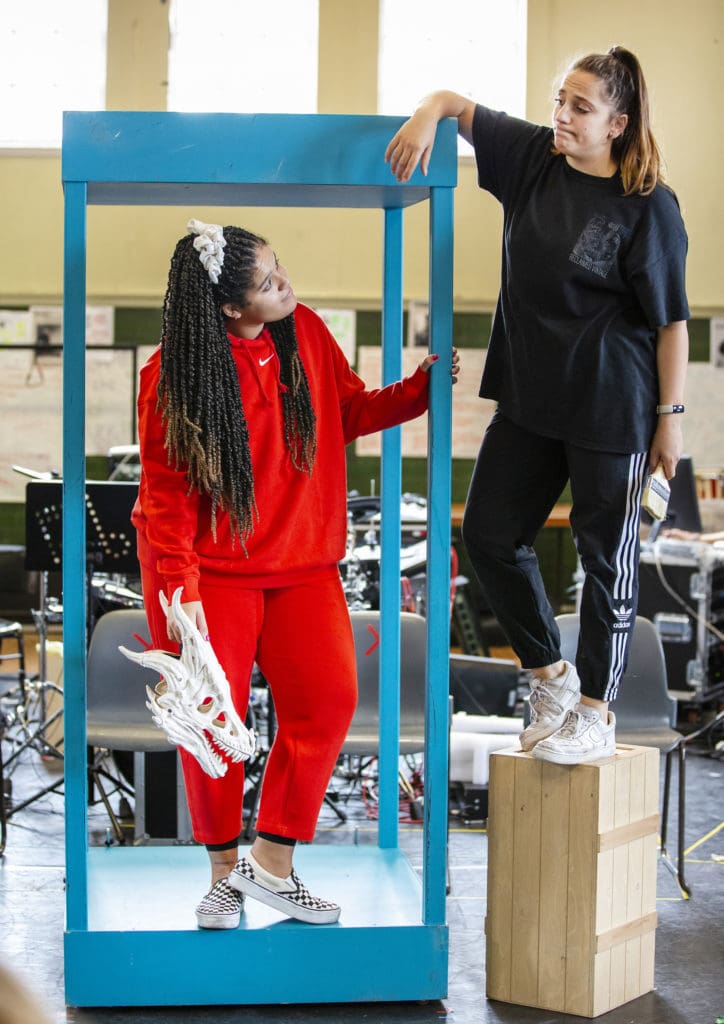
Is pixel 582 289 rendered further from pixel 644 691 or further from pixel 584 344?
pixel 644 691

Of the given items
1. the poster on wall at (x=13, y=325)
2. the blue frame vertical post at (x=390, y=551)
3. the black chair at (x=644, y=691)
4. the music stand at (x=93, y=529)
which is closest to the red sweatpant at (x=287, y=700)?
the blue frame vertical post at (x=390, y=551)

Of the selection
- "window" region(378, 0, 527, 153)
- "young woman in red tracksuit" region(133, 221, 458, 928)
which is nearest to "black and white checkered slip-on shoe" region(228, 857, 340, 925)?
"young woman in red tracksuit" region(133, 221, 458, 928)

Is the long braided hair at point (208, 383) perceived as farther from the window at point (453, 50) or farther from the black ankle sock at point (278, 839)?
the window at point (453, 50)

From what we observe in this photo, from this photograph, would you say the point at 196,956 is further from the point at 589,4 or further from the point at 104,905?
the point at 589,4

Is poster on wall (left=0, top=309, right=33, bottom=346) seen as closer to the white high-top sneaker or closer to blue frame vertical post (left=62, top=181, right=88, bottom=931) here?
blue frame vertical post (left=62, top=181, right=88, bottom=931)

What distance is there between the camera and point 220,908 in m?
2.72

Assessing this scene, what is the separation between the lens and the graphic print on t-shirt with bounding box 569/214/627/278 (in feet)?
8.80

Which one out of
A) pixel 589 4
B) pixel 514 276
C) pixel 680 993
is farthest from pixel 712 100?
pixel 680 993

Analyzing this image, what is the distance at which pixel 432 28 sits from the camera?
372 inches

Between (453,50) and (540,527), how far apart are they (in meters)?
7.64

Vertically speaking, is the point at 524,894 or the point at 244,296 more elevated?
the point at 244,296

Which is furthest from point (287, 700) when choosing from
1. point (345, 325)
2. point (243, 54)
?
point (243, 54)

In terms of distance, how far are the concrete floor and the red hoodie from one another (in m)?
0.86

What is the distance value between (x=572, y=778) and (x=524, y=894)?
300mm
